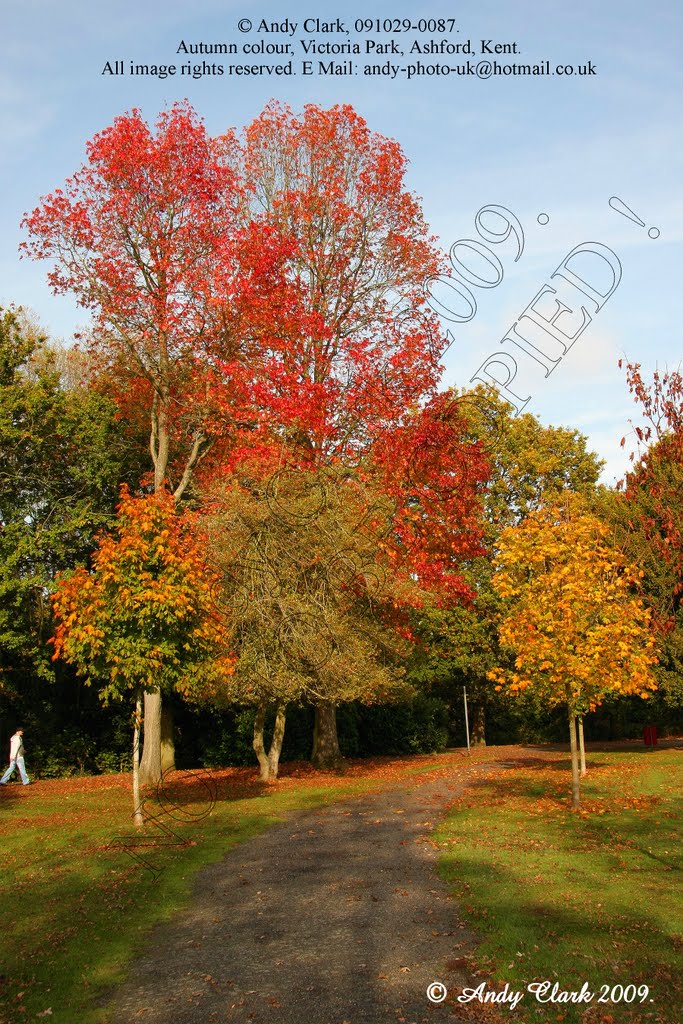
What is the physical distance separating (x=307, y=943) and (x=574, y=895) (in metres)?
3.71

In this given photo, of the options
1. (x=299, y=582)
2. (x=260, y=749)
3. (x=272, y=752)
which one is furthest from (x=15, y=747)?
(x=299, y=582)

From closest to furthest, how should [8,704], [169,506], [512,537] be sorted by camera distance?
[169,506] → [512,537] → [8,704]

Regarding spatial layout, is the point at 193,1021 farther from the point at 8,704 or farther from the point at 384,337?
the point at 8,704

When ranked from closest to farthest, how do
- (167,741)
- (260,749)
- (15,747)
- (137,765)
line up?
(137,765)
(260,749)
(15,747)
(167,741)

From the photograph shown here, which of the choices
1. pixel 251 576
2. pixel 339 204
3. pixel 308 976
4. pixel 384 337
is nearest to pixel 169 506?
pixel 251 576

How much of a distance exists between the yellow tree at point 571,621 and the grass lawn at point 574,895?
2032mm

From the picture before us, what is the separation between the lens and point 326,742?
2864 centimetres

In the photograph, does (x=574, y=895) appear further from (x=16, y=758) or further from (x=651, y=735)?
(x=651, y=735)

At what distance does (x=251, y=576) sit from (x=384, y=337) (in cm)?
1062

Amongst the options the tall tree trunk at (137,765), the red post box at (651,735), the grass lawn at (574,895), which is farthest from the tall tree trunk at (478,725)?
the tall tree trunk at (137,765)

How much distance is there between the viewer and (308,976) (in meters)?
8.05

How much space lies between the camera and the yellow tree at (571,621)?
17.9 meters

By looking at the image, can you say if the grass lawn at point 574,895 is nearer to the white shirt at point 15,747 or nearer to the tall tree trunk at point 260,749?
the tall tree trunk at point 260,749

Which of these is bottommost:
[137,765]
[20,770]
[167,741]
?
[20,770]
